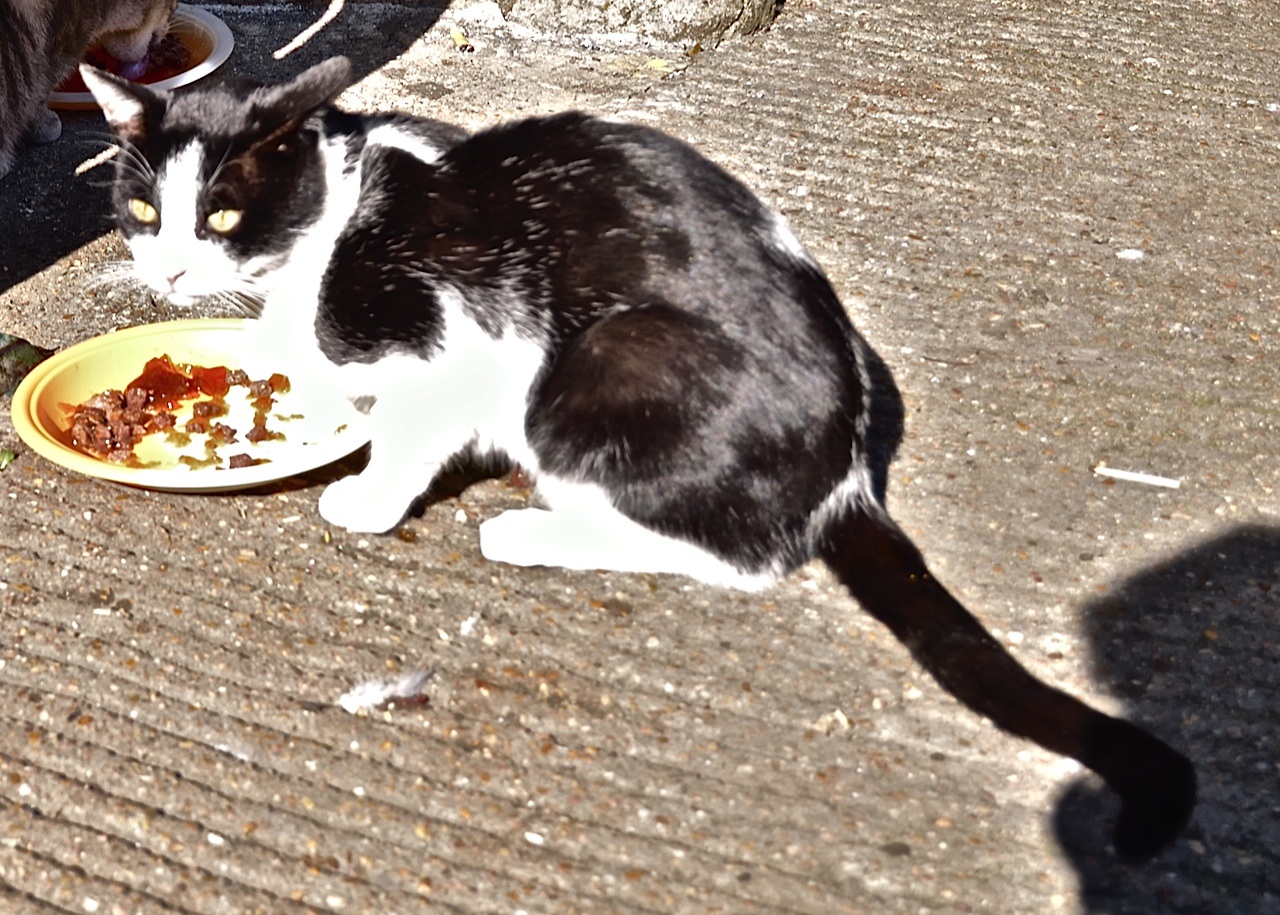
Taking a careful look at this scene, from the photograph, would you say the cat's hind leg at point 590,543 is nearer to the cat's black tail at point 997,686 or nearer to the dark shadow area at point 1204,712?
the cat's black tail at point 997,686

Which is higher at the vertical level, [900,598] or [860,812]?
[900,598]

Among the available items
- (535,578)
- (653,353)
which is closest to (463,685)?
(535,578)

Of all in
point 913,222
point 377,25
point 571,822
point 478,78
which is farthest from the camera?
point 377,25

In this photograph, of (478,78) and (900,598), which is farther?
(478,78)

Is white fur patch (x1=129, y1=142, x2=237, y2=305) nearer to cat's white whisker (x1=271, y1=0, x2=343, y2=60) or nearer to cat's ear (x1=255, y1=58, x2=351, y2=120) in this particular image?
cat's ear (x1=255, y1=58, x2=351, y2=120)

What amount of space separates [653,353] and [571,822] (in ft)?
2.48

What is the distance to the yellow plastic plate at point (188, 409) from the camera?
238 cm

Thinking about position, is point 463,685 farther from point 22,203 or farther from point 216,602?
point 22,203

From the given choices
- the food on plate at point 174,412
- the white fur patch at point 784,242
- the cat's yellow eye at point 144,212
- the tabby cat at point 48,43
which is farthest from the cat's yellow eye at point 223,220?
the tabby cat at point 48,43

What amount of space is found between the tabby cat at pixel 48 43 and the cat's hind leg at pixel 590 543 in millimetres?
1923

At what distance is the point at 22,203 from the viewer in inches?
135

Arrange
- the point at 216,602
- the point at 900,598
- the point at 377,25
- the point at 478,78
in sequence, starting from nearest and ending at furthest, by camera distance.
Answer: the point at 900,598 < the point at 216,602 < the point at 478,78 < the point at 377,25

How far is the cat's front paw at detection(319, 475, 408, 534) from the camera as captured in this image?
95.3 inches

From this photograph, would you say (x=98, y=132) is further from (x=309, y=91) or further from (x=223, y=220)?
(x=309, y=91)
